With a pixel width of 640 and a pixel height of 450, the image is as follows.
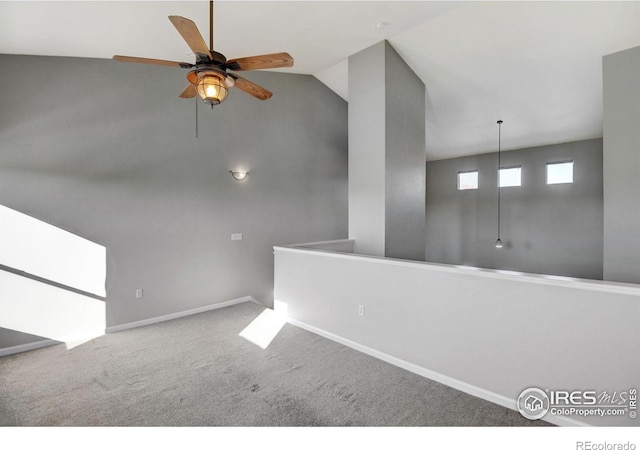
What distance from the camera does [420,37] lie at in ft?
12.9

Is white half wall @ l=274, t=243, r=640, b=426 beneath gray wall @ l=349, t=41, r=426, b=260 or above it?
beneath

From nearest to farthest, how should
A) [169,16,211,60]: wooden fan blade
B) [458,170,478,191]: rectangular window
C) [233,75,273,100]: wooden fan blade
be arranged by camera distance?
[169,16,211,60]: wooden fan blade, [233,75,273,100]: wooden fan blade, [458,170,478,191]: rectangular window

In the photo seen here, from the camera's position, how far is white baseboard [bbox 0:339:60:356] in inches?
121

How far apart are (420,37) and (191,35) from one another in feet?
Result: 10.8

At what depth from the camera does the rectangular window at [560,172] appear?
20.6 ft

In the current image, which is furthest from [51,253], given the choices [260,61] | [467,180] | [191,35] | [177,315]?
[467,180]

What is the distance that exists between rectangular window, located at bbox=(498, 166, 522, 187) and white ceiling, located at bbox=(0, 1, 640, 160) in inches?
70.0

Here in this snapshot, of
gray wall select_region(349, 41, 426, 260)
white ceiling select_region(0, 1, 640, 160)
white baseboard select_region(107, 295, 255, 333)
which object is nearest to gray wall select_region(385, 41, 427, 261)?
gray wall select_region(349, 41, 426, 260)

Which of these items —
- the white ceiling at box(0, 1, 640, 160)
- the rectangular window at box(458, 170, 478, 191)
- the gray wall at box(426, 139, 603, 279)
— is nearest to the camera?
the white ceiling at box(0, 1, 640, 160)

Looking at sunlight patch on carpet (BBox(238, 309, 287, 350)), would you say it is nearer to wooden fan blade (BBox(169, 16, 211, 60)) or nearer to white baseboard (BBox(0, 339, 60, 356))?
white baseboard (BBox(0, 339, 60, 356))
